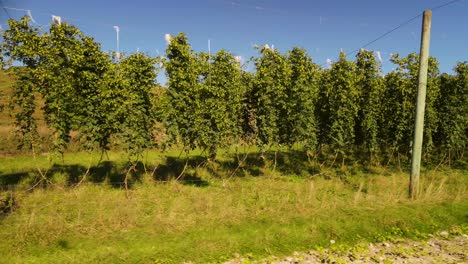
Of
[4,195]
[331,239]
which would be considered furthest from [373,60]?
[4,195]

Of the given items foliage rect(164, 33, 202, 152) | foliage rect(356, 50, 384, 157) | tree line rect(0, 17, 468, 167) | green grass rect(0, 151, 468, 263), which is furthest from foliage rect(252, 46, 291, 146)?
foliage rect(356, 50, 384, 157)

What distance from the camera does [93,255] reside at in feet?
23.4

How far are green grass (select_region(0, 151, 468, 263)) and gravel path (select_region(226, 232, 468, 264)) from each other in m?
0.37

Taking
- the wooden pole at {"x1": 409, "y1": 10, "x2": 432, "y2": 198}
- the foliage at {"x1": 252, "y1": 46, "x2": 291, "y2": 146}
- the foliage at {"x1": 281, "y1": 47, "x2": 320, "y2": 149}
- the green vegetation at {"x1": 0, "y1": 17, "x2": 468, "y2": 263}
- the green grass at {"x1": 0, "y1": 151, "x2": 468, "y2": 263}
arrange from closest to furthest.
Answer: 1. the green grass at {"x1": 0, "y1": 151, "x2": 468, "y2": 263}
2. the green vegetation at {"x1": 0, "y1": 17, "x2": 468, "y2": 263}
3. the wooden pole at {"x1": 409, "y1": 10, "x2": 432, "y2": 198}
4. the foliage at {"x1": 252, "y1": 46, "x2": 291, "y2": 146}
5. the foliage at {"x1": 281, "y1": 47, "x2": 320, "y2": 149}

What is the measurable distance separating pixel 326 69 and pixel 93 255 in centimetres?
1357

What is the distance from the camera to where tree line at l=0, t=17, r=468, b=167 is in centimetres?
1127

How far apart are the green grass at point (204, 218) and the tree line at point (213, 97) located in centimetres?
193

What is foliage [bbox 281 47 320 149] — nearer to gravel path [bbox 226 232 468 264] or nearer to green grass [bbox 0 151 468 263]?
green grass [bbox 0 151 468 263]

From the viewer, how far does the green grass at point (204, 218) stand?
7488 millimetres

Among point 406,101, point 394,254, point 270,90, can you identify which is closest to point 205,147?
point 270,90

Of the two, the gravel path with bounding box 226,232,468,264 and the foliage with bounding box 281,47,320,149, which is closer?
the gravel path with bounding box 226,232,468,264

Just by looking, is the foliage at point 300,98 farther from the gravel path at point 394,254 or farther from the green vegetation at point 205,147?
the gravel path at point 394,254

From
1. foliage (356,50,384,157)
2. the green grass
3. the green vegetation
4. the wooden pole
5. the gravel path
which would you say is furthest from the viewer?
foliage (356,50,384,157)

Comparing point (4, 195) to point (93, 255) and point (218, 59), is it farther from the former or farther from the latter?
point (218, 59)
